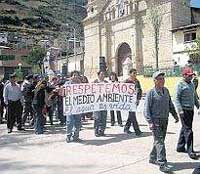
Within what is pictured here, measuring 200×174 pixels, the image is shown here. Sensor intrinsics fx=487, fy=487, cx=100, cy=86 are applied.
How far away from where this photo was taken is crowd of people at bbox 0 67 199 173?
895 centimetres

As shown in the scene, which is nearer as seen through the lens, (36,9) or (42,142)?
(42,142)

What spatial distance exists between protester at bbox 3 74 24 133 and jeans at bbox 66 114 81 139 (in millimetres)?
3045

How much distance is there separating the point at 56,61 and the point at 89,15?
399 inches

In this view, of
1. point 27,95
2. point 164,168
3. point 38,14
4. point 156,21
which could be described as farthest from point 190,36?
point 38,14

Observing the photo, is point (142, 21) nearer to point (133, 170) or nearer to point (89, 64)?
point (89, 64)

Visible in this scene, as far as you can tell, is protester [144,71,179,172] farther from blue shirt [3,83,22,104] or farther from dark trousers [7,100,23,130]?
dark trousers [7,100,23,130]

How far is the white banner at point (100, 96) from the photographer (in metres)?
13.2

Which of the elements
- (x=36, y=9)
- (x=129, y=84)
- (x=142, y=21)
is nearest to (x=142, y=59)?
(x=142, y=21)

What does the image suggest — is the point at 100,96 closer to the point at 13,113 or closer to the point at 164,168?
the point at 13,113

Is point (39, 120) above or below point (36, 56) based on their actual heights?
below

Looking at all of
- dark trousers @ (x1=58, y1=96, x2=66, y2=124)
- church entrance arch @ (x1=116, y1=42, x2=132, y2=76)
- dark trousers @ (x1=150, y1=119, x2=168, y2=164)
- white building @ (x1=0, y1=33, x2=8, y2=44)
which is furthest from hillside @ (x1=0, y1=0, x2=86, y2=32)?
dark trousers @ (x1=150, y1=119, x2=168, y2=164)

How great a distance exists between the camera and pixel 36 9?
124 m

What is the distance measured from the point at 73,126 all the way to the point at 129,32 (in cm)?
5163

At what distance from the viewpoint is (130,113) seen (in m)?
13.1
